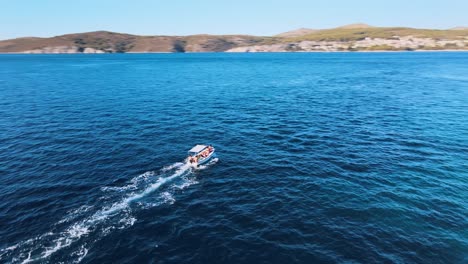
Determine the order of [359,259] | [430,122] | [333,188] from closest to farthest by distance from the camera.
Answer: [359,259] → [333,188] → [430,122]

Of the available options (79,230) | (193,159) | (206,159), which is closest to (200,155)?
(206,159)

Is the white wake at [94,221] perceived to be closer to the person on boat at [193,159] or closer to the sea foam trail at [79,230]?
the sea foam trail at [79,230]

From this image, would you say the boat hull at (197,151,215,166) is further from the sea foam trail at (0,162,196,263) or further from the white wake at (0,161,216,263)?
the sea foam trail at (0,162,196,263)

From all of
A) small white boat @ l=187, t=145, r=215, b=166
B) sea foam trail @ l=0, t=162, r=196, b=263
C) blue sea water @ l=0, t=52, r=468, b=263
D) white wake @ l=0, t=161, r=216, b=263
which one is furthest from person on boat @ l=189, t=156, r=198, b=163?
sea foam trail @ l=0, t=162, r=196, b=263

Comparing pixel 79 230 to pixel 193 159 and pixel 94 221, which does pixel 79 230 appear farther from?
pixel 193 159

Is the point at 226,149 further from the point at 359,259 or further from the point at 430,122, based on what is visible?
the point at 430,122

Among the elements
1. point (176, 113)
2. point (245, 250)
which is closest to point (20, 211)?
point (245, 250)

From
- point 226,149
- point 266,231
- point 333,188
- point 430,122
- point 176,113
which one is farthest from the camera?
point 176,113
